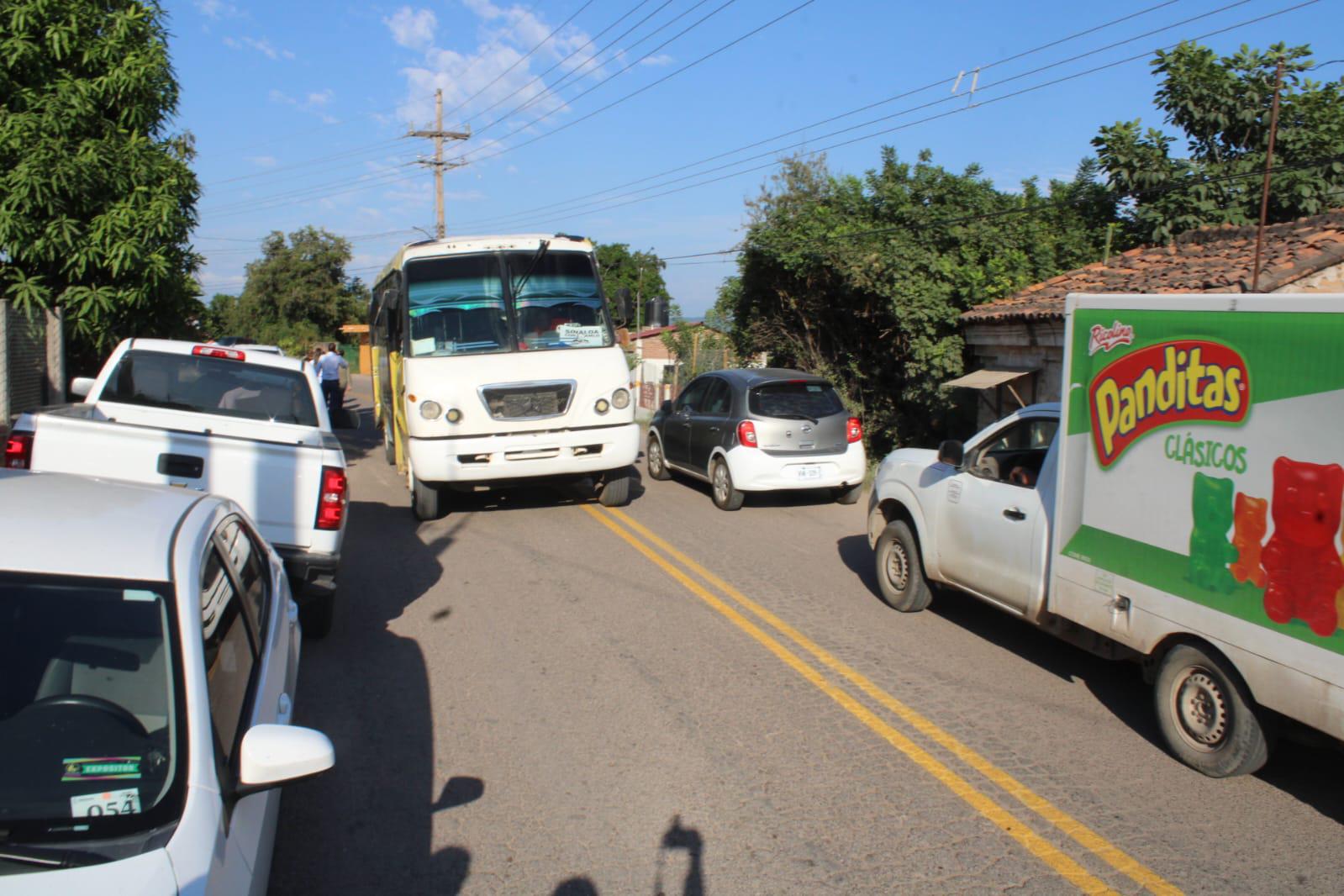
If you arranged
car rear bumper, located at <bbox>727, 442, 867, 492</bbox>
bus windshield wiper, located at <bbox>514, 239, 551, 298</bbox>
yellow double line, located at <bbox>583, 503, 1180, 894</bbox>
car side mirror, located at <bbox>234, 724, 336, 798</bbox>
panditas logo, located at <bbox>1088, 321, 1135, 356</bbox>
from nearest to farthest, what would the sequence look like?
1. car side mirror, located at <bbox>234, 724, 336, 798</bbox>
2. yellow double line, located at <bbox>583, 503, 1180, 894</bbox>
3. panditas logo, located at <bbox>1088, 321, 1135, 356</bbox>
4. bus windshield wiper, located at <bbox>514, 239, 551, 298</bbox>
5. car rear bumper, located at <bbox>727, 442, 867, 492</bbox>

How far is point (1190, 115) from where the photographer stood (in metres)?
16.2

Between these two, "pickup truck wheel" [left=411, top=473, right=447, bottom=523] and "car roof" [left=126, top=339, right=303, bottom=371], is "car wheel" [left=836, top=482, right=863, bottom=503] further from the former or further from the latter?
"car roof" [left=126, top=339, right=303, bottom=371]

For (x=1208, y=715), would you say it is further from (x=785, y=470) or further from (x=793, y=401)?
(x=793, y=401)

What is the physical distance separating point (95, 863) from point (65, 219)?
11561 mm

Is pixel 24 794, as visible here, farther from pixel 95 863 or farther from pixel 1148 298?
pixel 1148 298

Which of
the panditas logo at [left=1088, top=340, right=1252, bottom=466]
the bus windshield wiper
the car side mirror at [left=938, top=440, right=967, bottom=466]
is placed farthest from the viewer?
the bus windshield wiper

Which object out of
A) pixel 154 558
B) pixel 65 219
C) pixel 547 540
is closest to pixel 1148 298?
pixel 154 558

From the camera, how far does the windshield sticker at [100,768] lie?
269cm

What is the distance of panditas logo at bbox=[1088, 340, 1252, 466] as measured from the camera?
184 inches

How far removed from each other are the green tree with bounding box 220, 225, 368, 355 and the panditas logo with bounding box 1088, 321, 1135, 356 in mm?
54353

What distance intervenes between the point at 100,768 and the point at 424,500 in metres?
8.86

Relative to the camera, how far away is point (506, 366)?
441 inches

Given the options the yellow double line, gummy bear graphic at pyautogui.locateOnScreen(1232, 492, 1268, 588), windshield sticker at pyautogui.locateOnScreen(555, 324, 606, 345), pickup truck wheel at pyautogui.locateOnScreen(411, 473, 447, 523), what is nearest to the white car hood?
the yellow double line

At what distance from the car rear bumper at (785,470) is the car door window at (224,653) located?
28.7 feet
